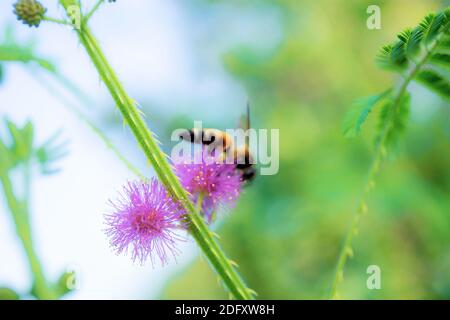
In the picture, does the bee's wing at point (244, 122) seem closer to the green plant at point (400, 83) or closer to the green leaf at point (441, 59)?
the green plant at point (400, 83)

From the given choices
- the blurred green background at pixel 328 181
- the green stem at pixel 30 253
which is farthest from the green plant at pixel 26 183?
the blurred green background at pixel 328 181

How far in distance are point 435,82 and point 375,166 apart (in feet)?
0.74

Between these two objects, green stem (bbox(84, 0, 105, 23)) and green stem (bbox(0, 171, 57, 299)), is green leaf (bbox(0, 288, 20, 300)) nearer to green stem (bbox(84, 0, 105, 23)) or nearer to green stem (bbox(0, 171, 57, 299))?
green stem (bbox(0, 171, 57, 299))

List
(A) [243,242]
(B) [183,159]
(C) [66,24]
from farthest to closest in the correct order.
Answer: (A) [243,242]
(B) [183,159]
(C) [66,24]

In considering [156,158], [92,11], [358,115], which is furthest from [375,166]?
[92,11]

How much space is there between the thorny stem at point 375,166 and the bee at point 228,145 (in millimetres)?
310

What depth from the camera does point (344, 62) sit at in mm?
4367

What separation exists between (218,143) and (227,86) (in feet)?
9.19

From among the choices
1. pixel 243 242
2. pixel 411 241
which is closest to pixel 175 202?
pixel 243 242

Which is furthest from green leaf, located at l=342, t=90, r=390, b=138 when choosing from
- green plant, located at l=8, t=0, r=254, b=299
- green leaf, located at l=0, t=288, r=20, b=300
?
green leaf, located at l=0, t=288, r=20, b=300

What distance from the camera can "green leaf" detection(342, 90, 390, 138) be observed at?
121cm

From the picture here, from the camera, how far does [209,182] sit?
1230 mm

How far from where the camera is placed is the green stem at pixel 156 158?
95cm
